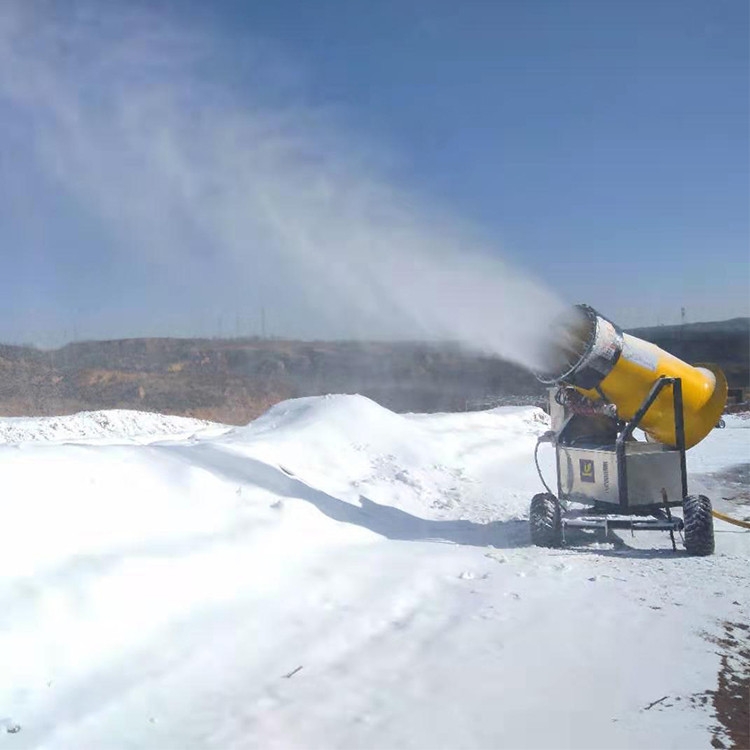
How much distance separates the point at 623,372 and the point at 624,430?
0.70m

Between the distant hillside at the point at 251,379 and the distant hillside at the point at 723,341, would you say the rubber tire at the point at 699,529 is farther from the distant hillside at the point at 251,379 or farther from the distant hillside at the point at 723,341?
the distant hillside at the point at 251,379

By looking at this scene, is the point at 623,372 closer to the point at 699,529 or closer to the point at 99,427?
the point at 699,529

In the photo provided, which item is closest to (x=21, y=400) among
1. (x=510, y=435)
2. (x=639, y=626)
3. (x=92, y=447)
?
(x=510, y=435)

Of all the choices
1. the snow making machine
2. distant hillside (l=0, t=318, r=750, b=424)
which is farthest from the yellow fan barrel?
distant hillside (l=0, t=318, r=750, b=424)

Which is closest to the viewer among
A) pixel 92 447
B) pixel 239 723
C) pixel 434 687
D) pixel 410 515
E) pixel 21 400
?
pixel 239 723

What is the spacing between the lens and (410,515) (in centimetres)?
1121

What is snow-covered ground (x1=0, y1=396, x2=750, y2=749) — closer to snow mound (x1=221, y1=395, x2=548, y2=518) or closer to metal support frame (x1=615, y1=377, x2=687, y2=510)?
metal support frame (x1=615, y1=377, x2=687, y2=510)

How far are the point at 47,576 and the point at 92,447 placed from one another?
11.6 ft

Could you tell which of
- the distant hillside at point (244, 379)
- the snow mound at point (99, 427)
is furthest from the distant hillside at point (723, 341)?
the snow mound at point (99, 427)

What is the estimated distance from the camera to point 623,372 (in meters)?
9.35

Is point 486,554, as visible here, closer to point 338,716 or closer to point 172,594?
point 172,594

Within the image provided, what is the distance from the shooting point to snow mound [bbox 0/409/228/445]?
1986 centimetres

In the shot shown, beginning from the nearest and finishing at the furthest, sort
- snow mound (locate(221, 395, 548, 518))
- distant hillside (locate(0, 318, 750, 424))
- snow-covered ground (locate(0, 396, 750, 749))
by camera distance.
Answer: snow-covered ground (locate(0, 396, 750, 749)) → snow mound (locate(221, 395, 548, 518)) → distant hillside (locate(0, 318, 750, 424))

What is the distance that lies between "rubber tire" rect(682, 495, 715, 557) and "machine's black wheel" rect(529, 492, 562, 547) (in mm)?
1381
